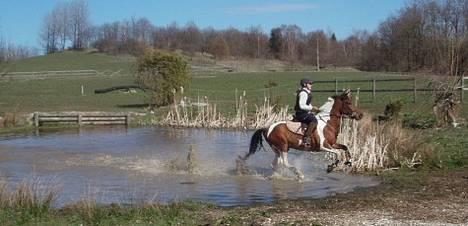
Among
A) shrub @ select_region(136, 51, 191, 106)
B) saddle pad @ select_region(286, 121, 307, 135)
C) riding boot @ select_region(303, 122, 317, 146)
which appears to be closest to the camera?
riding boot @ select_region(303, 122, 317, 146)

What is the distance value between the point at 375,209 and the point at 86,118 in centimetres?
2470

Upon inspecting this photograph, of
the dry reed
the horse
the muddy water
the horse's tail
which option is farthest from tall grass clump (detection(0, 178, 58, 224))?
the horse

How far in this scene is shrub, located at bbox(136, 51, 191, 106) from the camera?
39844 mm

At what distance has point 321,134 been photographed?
16.5 metres

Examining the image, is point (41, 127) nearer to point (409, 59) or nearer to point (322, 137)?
point (322, 137)

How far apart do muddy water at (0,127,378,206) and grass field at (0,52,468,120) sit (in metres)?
10.5

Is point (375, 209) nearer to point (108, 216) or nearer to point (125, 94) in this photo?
point (108, 216)

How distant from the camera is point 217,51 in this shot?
137m

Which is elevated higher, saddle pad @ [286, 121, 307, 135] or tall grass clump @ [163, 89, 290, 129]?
saddle pad @ [286, 121, 307, 135]

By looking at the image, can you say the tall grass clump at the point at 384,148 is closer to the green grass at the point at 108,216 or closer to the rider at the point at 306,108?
the rider at the point at 306,108

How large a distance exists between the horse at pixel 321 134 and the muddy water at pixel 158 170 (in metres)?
0.55

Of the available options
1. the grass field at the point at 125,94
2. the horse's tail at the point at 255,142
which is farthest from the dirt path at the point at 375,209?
the grass field at the point at 125,94

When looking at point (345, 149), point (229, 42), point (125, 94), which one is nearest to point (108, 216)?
point (345, 149)

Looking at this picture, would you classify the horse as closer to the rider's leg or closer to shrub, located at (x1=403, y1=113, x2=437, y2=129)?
the rider's leg
